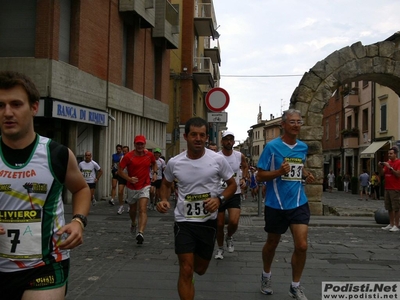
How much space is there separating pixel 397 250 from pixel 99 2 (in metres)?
13.9

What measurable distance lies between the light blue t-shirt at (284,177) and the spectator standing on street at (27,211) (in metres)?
3.05

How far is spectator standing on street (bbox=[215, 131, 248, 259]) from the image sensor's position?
307 inches

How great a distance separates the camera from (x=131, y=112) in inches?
865

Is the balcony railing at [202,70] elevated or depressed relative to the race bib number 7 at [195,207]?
elevated

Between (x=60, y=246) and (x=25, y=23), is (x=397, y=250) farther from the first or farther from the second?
(x=25, y=23)

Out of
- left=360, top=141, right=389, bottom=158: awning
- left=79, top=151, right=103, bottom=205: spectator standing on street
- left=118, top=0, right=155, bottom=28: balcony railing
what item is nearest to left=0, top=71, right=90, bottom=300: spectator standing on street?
left=79, top=151, right=103, bottom=205: spectator standing on street

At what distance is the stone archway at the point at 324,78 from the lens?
1480cm

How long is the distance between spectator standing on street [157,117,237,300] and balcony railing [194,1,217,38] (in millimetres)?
31080

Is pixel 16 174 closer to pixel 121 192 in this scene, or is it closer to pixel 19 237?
pixel 19 237

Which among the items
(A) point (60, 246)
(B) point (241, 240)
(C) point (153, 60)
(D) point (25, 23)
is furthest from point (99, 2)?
(A) point (60, 246)

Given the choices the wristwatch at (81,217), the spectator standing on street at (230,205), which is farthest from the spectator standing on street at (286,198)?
the wristwatch at (81,217)

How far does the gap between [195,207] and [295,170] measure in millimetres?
1405

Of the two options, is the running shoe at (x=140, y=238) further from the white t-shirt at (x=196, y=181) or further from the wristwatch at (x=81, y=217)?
the wristwatch at (x=81, y=217)

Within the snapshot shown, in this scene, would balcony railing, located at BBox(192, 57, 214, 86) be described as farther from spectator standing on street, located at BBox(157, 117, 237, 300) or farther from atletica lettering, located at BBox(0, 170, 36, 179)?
atletica lettering, located at BBox(0, 170, 36, 179)
